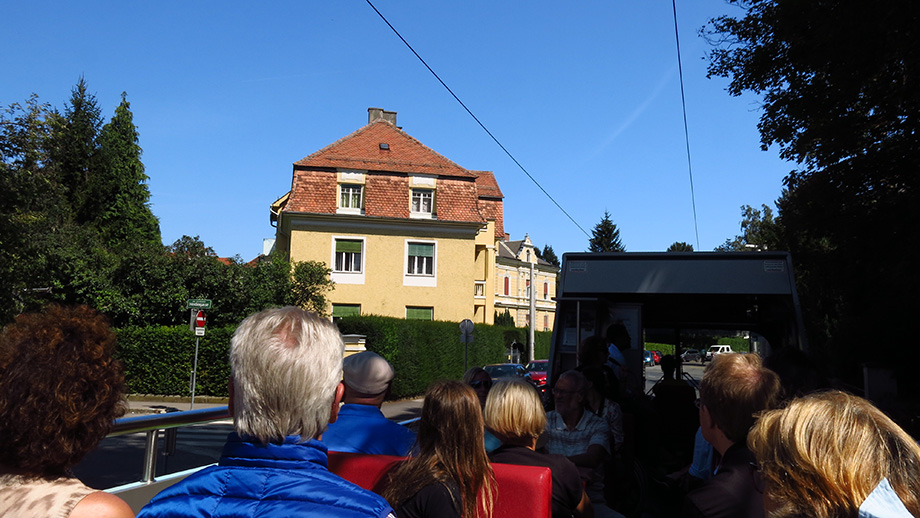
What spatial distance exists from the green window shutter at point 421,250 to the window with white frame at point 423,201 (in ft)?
5.71

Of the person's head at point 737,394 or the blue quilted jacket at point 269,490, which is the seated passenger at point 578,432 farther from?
the blue quilted jacket at point 269,490

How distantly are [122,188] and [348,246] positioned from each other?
22.6m

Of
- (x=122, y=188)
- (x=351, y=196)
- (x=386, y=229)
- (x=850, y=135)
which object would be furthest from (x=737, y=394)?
(x=122, y=188)

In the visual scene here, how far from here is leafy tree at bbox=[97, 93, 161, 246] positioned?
50.5 metres

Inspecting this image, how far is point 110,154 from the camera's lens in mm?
50875

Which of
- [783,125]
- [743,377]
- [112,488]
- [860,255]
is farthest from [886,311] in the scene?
[112,488]

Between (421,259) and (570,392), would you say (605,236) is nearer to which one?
(421,259)

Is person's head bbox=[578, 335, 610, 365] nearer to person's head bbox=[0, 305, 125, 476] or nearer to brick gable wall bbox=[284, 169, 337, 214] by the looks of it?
person's head bbox=[0, 305, 125, 476]

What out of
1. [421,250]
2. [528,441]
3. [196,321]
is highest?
[421,250]

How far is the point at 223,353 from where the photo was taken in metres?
26.4

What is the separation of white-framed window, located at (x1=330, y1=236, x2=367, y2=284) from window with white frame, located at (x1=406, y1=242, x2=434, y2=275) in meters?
2.55

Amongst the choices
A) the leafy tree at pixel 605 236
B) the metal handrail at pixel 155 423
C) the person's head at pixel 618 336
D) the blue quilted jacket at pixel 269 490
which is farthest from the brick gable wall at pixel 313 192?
the leafy tree at pixel 605 236

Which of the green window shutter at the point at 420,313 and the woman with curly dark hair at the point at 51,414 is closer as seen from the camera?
the woman with curly dark hair at the point at 51,414

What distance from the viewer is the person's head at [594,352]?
7223 millimetres
